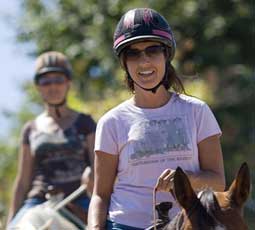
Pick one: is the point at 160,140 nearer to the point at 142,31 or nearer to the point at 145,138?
the point at 145,138

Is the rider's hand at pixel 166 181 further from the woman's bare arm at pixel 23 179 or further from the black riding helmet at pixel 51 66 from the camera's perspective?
the black riding helmet at pixel 51 66

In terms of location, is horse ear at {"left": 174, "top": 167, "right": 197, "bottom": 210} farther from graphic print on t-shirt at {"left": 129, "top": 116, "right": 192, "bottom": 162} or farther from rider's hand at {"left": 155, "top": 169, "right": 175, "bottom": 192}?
graphic print on t-shirt at {"left": 129, "top": 116, "right": 192, "bottom": 162}

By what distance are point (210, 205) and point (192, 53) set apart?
57.7 ft

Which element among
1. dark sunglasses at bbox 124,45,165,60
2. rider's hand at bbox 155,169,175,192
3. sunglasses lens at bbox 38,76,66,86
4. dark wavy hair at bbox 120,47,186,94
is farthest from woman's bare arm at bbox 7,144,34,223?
rider's hand at bbox 155,169,175,192

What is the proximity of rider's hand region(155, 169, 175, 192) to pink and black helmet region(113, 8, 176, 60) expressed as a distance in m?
0.76

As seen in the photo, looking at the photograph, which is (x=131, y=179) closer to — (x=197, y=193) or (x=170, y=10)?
(x=197, y=193)

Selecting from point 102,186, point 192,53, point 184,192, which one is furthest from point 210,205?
point 192,53

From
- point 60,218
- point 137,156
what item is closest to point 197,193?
point 137,156

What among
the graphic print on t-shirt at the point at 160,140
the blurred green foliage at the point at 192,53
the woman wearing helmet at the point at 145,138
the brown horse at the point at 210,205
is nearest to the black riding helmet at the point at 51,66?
the woman wearing helmet at the point at 145,138

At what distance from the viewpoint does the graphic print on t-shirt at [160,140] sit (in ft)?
16.5

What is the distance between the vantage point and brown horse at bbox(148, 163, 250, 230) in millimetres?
4242

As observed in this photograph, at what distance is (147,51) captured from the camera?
5.13 metres

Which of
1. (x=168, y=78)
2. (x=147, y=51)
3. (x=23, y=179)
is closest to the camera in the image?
(x=147, y=51)

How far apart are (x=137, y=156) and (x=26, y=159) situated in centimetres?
358
